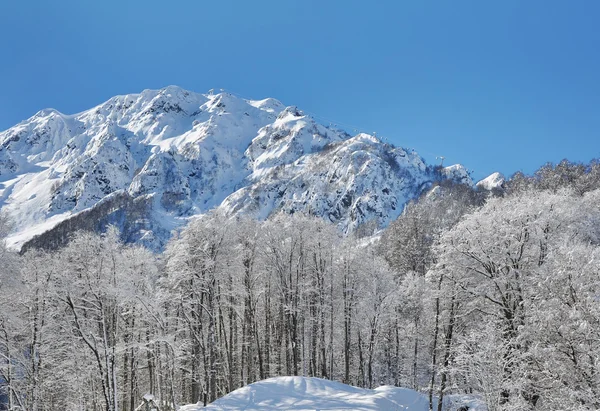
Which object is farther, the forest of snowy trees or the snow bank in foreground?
the snow bank in foreground

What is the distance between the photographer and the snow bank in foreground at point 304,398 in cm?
2169

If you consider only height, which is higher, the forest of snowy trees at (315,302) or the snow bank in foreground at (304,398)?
the forest of snowy trees at (315,302)

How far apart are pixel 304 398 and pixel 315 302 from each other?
1400 centimetres

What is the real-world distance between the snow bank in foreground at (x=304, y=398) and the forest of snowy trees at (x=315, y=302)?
9.80ft

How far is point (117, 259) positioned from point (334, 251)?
17377 mm

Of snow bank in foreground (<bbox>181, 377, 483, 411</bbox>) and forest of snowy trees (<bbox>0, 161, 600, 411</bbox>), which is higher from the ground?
forest of snowy trees (<bbox>0, 161, 600, 411</bbox>)

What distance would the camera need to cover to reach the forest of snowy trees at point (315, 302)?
62.0 ft

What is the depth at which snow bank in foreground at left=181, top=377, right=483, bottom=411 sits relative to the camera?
854 inches

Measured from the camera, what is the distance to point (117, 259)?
2509cm

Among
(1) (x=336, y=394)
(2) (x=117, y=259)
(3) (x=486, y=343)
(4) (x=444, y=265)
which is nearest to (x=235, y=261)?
(2) (x=117, y=259)

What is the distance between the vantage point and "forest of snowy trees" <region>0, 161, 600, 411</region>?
1889 cm

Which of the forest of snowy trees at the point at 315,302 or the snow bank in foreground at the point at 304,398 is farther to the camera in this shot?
the snow bank in foreground at the point at 304,398

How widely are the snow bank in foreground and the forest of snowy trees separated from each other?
299 cm

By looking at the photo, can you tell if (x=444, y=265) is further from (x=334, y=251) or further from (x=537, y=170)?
(x=537, y=170)
